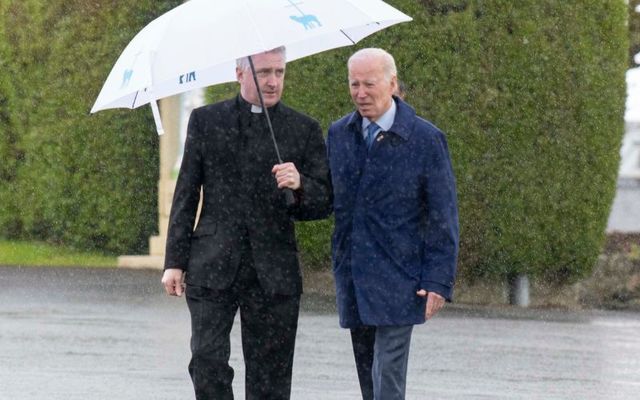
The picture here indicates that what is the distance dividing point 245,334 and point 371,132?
97 centimetres

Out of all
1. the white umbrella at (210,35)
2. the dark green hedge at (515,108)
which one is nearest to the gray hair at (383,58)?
the white umbrella at (210,35)

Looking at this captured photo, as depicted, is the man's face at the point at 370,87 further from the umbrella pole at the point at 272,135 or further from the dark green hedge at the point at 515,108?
the dark green hedge at the point at 515,108

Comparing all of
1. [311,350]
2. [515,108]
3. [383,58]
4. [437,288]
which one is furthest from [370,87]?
[515,108]

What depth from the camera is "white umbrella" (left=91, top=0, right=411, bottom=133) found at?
655 centimetres

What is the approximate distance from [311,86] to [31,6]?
5090mm

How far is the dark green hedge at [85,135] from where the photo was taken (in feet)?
60.1

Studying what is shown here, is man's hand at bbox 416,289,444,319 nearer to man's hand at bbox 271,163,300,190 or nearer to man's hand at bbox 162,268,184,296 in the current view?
man's hand at bbox 271,163,300,190

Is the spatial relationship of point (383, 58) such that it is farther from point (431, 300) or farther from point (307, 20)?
point (431, 300)

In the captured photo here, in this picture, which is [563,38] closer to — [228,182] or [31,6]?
[31,6]

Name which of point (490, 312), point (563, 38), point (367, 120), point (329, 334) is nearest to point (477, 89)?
point (563, 38)

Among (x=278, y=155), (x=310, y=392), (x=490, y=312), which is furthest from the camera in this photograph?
(x=490, y=312)

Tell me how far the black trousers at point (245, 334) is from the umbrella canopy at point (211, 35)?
2.46 feet

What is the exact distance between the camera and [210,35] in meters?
6.63

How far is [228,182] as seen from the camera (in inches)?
263
